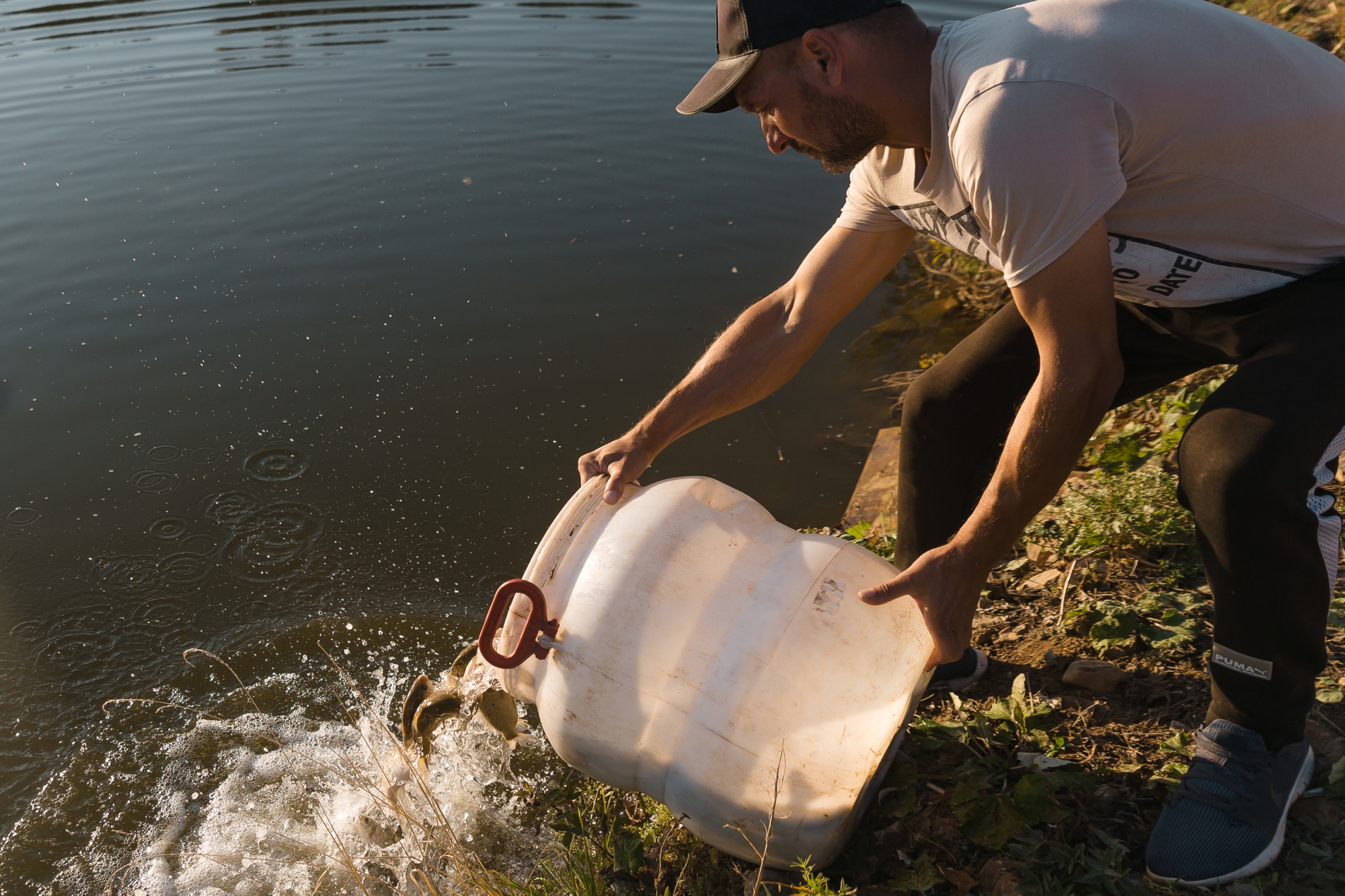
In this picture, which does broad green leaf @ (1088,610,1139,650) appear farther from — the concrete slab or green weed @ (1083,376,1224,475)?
the concrete slab

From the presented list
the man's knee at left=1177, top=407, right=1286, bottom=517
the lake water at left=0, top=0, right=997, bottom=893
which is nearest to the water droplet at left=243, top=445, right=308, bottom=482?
the lake water at left=0, top=0, right=997, bottom=893

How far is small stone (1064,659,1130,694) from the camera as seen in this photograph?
232cm

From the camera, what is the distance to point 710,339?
17.2 feet

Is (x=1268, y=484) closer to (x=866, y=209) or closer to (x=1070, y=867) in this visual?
(x=1070, y=867)

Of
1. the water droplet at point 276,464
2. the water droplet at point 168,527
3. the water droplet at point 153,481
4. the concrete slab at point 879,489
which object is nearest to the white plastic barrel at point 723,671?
the concrete slab at point 879,489

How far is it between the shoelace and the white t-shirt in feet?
2.93

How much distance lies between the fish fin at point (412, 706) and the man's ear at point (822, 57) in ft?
→ 5.11

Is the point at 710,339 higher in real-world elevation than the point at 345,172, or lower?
lower

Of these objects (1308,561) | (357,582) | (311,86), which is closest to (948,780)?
(1308,561)

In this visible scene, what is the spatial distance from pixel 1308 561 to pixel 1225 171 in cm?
72

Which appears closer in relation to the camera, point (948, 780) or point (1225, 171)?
point (1225, 171)

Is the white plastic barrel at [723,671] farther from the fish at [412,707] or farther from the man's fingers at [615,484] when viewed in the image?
the fish at [412,707]

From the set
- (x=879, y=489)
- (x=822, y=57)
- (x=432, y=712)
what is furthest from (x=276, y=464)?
(x=822, y=57)

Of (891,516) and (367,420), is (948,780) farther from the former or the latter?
(367,420)
